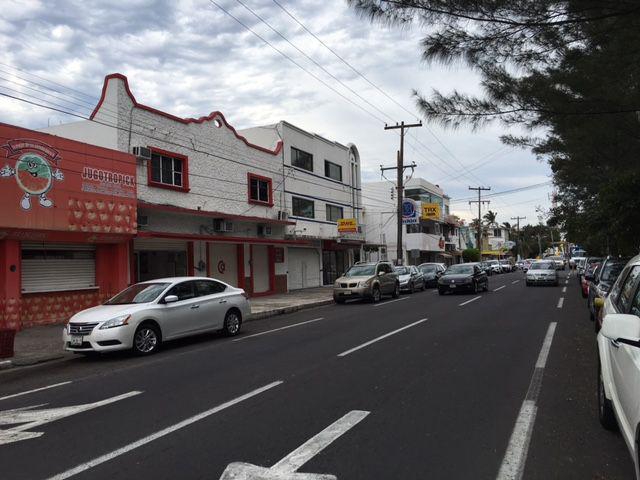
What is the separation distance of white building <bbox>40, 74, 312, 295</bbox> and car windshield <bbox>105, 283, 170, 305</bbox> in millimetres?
6741

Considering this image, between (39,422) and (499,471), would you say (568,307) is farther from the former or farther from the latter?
(39,422)

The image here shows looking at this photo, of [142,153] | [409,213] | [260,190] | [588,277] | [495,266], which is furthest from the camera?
[495,266]

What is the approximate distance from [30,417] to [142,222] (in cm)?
1393

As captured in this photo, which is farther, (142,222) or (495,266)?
(495,266)

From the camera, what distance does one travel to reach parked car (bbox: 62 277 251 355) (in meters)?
10.4

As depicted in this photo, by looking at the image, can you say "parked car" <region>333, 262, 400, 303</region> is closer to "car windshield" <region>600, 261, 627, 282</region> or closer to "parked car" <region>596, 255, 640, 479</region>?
"car windshield" <region>600, 261, 627, 282</region>

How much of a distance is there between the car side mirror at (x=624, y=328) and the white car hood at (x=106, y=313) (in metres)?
9.15

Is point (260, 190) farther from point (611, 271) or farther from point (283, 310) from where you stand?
point (611, 271)

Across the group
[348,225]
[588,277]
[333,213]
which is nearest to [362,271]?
[348,225]

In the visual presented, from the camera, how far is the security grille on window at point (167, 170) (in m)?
20.6

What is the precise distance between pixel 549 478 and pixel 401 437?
137cm

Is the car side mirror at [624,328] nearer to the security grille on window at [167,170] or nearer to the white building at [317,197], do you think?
the security grille on window at [167,170]

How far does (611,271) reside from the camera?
1340 cm

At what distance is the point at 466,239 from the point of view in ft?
270
